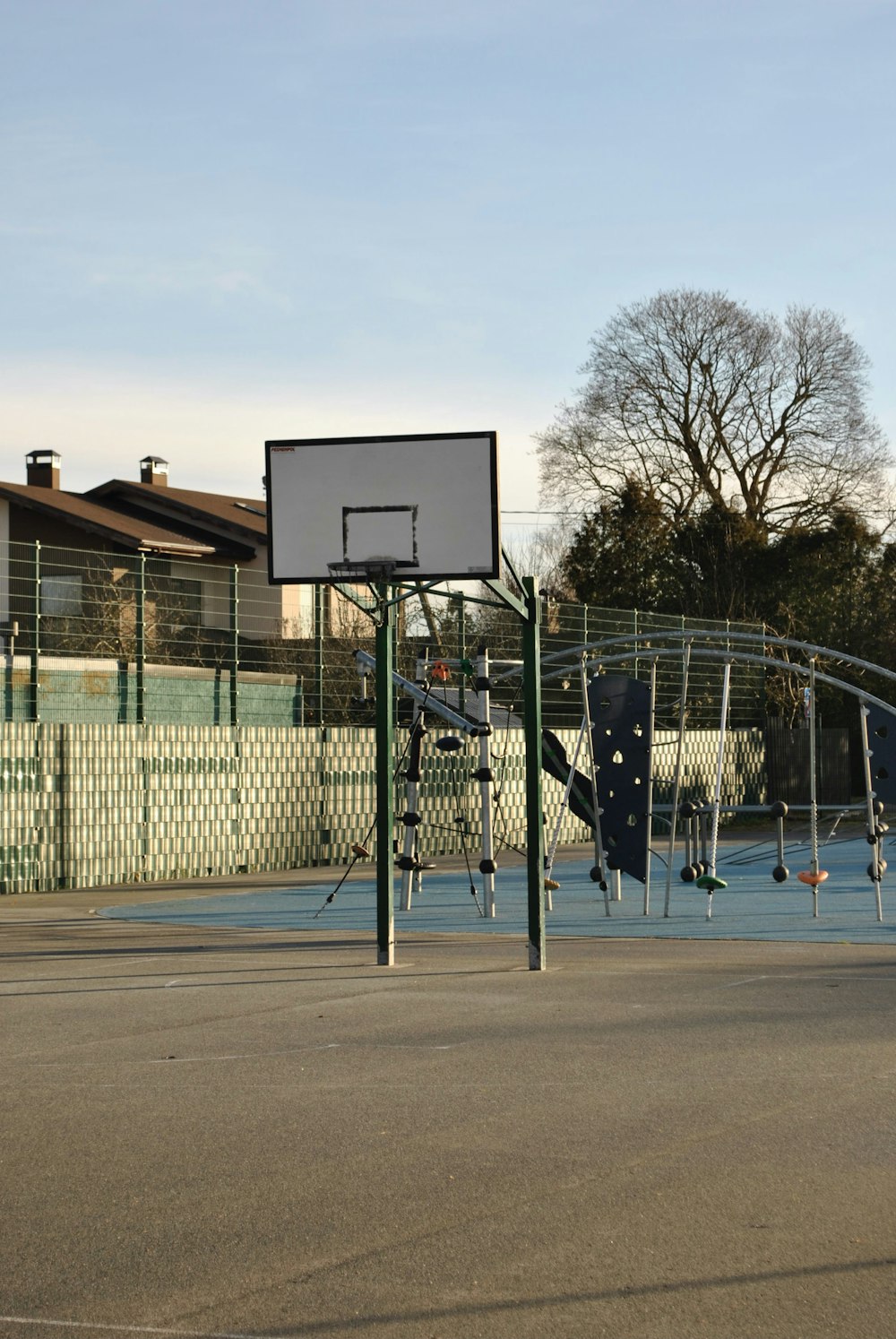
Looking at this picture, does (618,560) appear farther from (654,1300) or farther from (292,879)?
(654,1300)

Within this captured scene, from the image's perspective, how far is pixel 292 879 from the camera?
2038cm

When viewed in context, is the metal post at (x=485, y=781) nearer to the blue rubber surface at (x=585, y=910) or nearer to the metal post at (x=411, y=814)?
the blue rubber surface at (x=585, y=910)

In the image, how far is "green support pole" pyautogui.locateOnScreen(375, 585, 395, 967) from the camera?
1145 cm

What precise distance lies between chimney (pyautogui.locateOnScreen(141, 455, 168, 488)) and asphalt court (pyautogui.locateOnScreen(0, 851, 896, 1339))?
33961 mm

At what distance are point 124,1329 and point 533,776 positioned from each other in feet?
25.0

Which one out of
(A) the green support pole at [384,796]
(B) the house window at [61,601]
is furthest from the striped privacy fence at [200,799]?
(A) the green support pole at [384,796]

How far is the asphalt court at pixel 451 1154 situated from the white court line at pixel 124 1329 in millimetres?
11

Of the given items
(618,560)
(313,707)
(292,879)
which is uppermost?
(618,560)

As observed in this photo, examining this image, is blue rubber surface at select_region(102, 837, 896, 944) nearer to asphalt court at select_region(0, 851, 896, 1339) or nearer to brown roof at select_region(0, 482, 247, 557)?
asphalt court at select_region(0, 851, 896, 1339)

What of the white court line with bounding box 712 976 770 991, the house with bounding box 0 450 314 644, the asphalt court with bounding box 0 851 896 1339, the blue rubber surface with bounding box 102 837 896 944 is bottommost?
the blue rubber surface with bounding box 102 837 896 944

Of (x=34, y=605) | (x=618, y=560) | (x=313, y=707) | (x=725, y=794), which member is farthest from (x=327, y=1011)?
(x=618, y=560)

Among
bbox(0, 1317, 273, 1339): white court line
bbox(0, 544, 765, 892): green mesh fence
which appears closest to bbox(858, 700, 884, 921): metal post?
bbox(0, 544, 765, 892): green mesh fence

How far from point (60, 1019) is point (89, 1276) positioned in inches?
195

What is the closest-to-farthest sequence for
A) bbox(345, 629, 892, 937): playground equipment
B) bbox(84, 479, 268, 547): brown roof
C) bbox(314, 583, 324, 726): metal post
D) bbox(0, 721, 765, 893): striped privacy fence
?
bbox(345, 629, 892, 937): playground equipment < bbox(0, 721, 765, 893): striped privacy fence < bbox(314, 583, 324, 726): metal post < bbox(84, 479, 268, 547): brown roof
